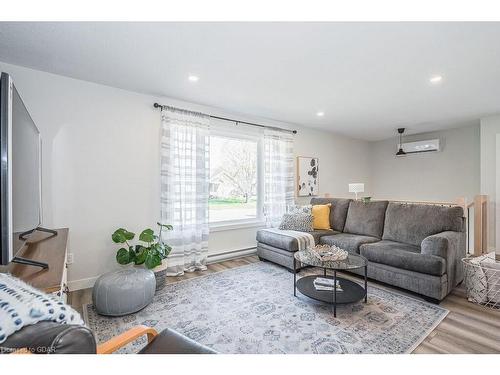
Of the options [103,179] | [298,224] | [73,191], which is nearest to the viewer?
[73,191]

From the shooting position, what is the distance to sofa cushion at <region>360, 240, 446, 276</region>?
90.2 inches

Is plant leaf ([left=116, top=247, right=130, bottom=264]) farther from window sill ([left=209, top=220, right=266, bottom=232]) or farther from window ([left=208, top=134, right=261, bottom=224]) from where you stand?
window ([left=208, top=134, right=261, bottom=224])

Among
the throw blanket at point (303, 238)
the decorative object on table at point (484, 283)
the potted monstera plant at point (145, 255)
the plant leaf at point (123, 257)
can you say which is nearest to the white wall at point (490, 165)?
the decorative object on table at point (484, 283)

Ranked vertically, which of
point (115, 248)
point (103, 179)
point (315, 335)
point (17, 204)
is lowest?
point (315, 335)

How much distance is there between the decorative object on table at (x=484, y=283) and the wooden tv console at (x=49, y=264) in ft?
11.0

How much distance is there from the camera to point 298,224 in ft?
11.7

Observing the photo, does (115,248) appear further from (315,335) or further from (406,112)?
(406,112)

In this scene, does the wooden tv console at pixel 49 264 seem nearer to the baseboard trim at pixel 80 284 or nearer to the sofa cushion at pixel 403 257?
the baseboard trim at pixel 80 284

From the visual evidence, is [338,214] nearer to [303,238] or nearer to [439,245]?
[303,238]

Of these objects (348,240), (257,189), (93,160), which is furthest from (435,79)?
(93,160)
